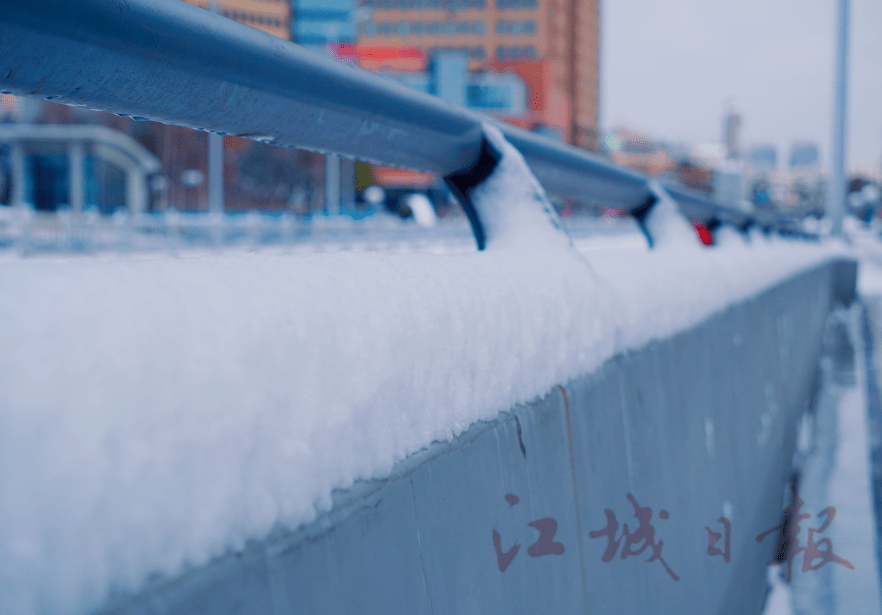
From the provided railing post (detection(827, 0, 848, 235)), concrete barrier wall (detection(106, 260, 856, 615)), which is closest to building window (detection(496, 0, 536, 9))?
railing post (detection(827, 0, 848, 235))

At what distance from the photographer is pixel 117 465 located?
1.86ft

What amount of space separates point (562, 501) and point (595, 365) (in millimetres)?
289

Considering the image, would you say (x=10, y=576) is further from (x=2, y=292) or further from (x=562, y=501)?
(x=562, y=501)

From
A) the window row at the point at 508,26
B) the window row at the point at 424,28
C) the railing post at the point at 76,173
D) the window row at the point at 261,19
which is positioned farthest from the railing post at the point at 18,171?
the window row at the point at 424,28

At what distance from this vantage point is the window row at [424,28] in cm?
10809

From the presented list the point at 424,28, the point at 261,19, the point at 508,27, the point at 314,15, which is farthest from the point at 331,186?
the point at 424,28

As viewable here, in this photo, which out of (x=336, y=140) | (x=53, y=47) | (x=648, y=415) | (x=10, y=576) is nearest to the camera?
(x=10, y=576)

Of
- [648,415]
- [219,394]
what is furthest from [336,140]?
[219,394]

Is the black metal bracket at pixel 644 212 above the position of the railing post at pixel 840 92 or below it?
below

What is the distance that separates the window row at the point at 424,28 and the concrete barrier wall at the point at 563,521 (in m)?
109

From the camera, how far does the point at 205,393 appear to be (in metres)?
0.64

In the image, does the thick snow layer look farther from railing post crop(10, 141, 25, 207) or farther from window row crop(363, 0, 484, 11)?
window row crop(363, 0, 484, 11)

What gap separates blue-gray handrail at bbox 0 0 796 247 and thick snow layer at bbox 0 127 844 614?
332mm

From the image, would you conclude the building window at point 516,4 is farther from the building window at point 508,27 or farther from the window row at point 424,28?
the window row at point 424,28
